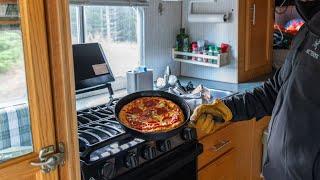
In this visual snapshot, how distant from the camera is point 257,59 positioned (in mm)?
2588

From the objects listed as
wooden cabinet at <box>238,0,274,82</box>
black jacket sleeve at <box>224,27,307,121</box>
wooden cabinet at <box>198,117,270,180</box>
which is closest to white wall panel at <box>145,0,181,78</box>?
wooden cabinet at <box>238,0,274,82</box>

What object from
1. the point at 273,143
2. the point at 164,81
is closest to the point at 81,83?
the point at 164,81

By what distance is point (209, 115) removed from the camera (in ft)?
5.02

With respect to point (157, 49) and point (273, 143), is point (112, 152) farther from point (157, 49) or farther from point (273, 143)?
point (157, 49)

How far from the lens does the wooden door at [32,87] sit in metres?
0.95

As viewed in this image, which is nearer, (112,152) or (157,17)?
(112,152)

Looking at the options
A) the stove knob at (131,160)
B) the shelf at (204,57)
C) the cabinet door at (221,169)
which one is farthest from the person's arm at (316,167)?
the shelf at (204,57)

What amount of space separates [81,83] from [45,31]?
0.84m

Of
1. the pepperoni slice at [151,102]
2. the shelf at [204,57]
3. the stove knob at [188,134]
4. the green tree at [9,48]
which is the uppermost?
the green tree at [9,48]

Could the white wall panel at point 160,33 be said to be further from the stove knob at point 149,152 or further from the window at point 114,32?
the stove knob at point 149,152

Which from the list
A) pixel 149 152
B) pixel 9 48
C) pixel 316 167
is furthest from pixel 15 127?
pixel 316 167

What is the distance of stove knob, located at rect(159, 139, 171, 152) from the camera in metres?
1.46

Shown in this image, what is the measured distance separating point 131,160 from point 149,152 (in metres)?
0.10

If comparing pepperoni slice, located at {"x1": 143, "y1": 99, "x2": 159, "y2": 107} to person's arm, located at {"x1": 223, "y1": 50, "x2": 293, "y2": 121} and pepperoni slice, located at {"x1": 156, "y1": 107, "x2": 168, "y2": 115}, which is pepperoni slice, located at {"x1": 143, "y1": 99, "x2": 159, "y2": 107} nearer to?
pepperoni slice, located at {"x1": 156, "y1": 107, "x2": 168, "y2": 115}
